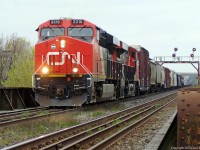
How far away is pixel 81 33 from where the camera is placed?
16.5 meters

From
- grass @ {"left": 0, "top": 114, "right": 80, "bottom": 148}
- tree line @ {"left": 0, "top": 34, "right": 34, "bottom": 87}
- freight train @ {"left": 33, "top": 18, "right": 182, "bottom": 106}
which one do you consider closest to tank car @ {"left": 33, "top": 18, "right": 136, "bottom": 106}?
freight train @ {"left": 33, "top": 18, "right": 182, "bottom": 106}

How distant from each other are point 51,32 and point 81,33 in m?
1.39

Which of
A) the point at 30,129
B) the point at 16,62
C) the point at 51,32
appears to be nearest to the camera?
the point at 30,129

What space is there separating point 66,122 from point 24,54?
53084 mm

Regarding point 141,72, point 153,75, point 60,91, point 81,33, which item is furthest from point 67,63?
point 153,75

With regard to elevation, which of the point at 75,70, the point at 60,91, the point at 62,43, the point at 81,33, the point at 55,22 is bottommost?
the point at 60,91

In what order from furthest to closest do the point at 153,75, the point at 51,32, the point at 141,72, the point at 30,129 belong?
the point at 153,75 < the point at 141,72 < the point at 51,32 < the point at 30,129

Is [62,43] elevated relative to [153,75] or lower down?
elevated

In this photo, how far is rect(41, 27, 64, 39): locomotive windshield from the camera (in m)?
16.5

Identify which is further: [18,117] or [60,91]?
[60,91]

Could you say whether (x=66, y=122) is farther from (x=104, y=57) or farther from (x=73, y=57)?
(x=104, y=57)

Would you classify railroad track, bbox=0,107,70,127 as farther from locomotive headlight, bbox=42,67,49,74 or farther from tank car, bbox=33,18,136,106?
locomotive headlight, bbox=42,67,49,74

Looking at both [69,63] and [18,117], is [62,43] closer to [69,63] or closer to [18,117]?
[69,63]

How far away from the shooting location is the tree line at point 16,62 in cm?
4497
